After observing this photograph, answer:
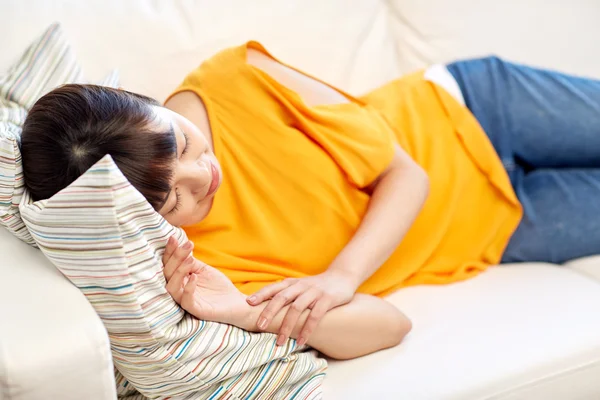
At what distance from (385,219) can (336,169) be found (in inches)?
5.3

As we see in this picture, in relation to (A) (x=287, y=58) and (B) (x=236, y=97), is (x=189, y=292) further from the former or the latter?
(A) (x=287, y=58)

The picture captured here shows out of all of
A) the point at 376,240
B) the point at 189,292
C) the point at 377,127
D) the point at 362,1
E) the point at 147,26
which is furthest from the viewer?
the point at 362,1

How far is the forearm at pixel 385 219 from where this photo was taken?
1152 millimetres

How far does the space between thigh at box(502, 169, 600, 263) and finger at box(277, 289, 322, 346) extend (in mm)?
590

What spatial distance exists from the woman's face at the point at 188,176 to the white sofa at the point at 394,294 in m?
0.20

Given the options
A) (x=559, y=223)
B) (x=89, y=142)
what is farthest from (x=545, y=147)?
(x=89, y=142)

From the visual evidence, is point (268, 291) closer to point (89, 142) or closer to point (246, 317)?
point (246, 317)

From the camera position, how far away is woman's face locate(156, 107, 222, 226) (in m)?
0.97

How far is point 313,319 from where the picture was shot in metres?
1.03

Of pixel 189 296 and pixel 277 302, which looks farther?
pixel 277 302

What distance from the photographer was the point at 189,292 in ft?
2.98

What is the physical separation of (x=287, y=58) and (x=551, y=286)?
30.0 inches

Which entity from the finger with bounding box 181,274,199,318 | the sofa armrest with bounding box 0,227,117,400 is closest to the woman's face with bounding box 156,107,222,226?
the finger with bounding box 181,274,199,318

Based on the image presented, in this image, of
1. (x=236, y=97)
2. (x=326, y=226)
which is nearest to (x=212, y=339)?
(x=326, y=226)
